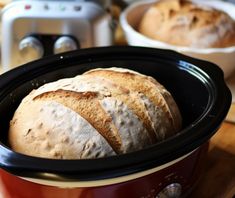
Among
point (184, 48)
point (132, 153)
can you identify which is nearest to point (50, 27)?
point (184, 48)

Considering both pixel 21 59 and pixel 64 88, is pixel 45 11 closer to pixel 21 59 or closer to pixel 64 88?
pixel 21 59

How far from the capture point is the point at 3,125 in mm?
665

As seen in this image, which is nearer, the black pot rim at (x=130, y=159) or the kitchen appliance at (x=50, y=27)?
the black pot rim at (x=130, y=159)

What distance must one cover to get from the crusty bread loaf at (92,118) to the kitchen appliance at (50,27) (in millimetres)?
268

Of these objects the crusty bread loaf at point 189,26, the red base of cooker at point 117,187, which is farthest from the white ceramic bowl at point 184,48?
the red base of cooker at point 117,187

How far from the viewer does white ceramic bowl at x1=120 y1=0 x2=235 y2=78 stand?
2.87 feet

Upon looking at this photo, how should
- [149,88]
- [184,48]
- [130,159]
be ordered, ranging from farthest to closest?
[184,48] → [149,88] → [130,159]

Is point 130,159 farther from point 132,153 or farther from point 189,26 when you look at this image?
point 189,26

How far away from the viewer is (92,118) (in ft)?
1.99

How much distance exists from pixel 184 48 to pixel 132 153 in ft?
1.28

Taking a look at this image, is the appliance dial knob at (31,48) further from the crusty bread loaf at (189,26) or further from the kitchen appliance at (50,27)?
A: the crusty bread loaf at (189,26)

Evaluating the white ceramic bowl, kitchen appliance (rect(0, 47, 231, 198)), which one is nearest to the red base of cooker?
kitchen appliance (rect(0, 47, 231, 198))

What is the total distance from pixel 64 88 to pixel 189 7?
0.42 m

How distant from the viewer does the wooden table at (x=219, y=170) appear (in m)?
0.69
